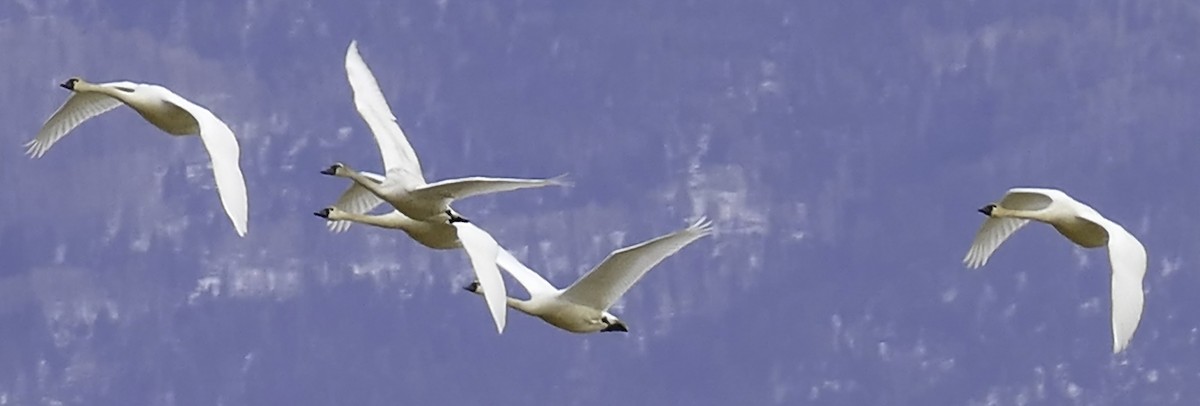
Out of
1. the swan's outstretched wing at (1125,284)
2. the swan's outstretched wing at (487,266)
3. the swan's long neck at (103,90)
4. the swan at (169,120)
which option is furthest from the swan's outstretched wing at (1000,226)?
the swan's long neck at (103,90)

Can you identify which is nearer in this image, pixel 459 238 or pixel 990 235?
pixel 459 238

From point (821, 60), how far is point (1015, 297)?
16314 mm

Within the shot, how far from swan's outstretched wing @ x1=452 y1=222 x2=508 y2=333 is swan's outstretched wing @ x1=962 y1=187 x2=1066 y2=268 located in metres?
4.02

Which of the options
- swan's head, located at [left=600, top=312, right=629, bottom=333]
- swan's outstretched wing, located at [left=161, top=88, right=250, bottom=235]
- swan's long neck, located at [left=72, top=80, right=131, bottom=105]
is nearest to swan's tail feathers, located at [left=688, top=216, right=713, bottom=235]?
swan's head, located at [left=600, top=312, right=629, bottom=333]

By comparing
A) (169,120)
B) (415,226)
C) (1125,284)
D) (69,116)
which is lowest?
(1125,284)

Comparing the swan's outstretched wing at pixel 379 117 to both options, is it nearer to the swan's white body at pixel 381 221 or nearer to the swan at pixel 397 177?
the swan at pixel 397 177

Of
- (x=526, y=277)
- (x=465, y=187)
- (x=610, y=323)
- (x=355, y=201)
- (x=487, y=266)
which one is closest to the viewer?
(x=487, y=266)

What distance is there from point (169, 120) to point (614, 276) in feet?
9.70

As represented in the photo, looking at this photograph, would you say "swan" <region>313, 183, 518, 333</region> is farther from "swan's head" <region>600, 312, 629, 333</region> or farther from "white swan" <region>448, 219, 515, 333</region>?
"swan's head" <region>600, 312, 629, 333</region>

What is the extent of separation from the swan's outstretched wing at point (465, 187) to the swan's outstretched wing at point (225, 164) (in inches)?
48.2

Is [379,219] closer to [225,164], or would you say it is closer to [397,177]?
[397,177]

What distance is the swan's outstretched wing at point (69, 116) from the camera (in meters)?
24.0

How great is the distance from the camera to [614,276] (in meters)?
21.1

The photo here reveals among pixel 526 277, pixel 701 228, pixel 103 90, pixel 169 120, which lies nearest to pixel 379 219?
pixel 526 277
